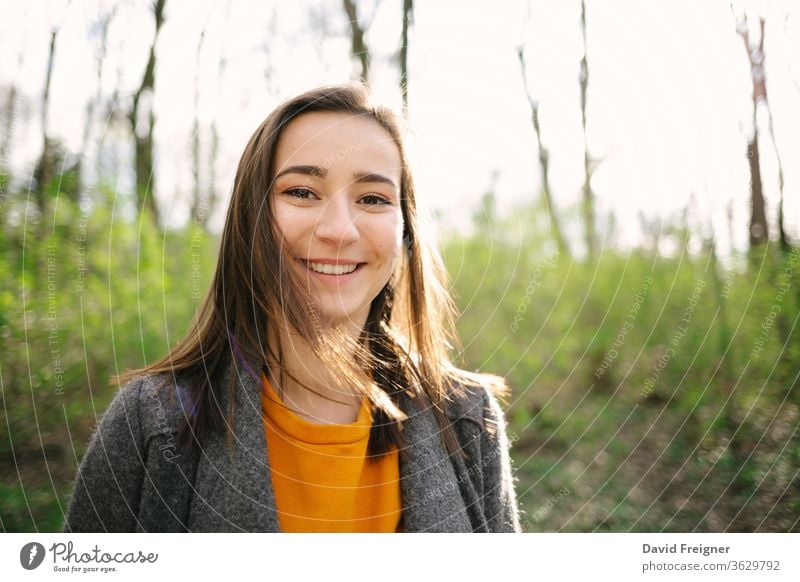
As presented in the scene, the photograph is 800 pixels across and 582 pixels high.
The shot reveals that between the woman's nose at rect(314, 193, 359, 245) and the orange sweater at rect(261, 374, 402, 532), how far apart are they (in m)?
0.26

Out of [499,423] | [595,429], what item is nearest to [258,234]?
[499,423]

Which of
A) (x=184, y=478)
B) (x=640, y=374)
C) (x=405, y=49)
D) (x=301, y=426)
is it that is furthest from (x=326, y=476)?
(x=640, y=374)

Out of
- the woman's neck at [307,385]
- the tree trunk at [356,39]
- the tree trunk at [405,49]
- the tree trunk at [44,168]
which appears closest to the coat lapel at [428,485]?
the woman's neck at [307,385]

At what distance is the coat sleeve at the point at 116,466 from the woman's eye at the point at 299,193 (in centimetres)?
38

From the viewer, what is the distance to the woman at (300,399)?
3.06 ft

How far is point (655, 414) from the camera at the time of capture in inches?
93.0

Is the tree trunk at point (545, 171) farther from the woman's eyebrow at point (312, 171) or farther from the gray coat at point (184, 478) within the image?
the gray coat at point (184, 478)

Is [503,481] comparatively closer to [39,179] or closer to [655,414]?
[39,179]

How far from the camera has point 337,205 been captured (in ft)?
3.13

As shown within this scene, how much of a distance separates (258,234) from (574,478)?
160 cm

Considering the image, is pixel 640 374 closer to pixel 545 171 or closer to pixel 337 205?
pixel 545 171
